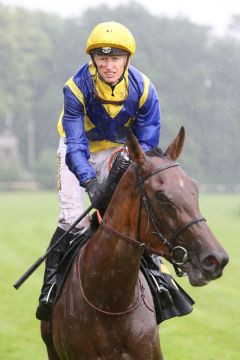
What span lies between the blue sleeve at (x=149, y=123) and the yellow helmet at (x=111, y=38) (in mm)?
428

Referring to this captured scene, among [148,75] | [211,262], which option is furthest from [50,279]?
[148,75]

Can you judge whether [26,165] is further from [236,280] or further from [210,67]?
[236,280]

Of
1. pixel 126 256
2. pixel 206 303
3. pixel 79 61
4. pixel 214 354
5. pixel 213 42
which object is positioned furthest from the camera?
pixel 213 42

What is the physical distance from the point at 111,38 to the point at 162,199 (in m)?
1.42

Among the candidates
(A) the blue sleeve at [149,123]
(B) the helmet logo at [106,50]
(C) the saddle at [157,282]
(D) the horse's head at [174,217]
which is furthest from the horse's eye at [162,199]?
(B) the helmet logo at [106,50]

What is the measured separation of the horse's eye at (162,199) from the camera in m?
4.47

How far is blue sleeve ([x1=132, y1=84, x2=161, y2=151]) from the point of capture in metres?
5.73

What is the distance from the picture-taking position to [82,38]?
237ft

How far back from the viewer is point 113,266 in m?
4.97

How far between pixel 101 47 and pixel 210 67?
6794 centimetres

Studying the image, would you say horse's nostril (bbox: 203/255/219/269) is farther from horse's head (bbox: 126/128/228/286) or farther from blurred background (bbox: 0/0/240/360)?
blurred background (bbox: 0/0/240/360)

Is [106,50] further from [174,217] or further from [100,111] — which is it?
[174,217]

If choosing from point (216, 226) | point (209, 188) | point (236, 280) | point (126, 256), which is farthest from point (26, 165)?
point (126, 256)

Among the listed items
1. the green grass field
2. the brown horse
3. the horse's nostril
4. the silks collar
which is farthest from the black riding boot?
the green grass field
